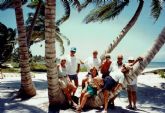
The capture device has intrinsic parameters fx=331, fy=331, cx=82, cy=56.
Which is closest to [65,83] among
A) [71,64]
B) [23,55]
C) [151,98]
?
[71,64]

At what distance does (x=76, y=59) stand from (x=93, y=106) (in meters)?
2.18

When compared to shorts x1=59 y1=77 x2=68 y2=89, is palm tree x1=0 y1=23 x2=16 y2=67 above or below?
above

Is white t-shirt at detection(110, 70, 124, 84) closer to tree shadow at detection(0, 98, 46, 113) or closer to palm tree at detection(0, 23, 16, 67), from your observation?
tree shadow at detection(0, 98, 46, 113)

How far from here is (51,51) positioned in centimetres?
1145

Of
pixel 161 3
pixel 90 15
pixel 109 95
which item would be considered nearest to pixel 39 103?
pixel 109 95

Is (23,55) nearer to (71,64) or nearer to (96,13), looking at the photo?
(71,64)

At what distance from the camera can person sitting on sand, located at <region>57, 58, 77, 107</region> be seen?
1195 cm

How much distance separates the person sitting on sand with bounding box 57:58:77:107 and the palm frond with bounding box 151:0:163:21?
7917mm

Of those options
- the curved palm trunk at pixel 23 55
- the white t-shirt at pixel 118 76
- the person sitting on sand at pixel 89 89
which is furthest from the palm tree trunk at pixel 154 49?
the curved palm trunk at pixel 23 55

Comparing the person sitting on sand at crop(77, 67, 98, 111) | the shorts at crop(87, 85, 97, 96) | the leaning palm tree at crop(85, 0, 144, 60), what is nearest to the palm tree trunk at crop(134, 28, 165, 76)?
the person sitting on sand at crop(77, 67, 98, 111)

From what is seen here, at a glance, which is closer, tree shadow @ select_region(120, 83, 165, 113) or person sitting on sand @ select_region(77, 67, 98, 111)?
person sitting on sand @ select_region(77, 67, 98, 111)

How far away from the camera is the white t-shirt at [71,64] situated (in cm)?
1277

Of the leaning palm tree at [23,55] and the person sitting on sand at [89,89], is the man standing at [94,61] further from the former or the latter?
the leaning palm tree at [23,55]

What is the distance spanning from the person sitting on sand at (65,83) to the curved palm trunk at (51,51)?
28cm
